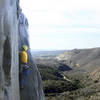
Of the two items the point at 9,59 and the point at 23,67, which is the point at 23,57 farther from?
the point at 9,59

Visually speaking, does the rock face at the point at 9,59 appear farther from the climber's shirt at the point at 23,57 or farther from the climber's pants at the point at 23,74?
the climber's shirt at the point at 23,57

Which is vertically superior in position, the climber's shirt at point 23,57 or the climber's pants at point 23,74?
the climber's shirt at point 23,57

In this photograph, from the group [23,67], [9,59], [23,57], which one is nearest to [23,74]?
[23,67]

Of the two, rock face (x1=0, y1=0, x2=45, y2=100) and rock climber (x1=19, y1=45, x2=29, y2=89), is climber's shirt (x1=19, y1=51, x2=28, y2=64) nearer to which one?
rock climber (x1=19, y1=45, x2=29, y2=89)

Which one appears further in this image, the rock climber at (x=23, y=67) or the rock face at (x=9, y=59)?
the rock climber at (x=23, y=67)

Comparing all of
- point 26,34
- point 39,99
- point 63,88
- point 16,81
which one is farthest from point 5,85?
point 63,88

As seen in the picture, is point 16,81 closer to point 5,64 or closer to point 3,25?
point 5,64

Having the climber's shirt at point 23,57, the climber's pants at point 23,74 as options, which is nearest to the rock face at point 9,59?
the climber's pants at point 23,74

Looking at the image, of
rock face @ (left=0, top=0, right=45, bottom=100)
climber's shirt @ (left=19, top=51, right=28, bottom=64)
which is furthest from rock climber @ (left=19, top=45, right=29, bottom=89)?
rock face @ (left=0, top=0, right=45, bottom=100)

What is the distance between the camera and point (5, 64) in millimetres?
6391

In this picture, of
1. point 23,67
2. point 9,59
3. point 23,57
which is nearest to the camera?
point 9,59

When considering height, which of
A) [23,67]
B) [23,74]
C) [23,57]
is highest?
[23,57]

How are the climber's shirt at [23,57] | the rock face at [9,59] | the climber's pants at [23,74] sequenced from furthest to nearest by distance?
the climber's shirt at [23,57] < the climber's pants at [23,74] < the rock face at [9,59]

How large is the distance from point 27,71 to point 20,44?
4.05 ft
